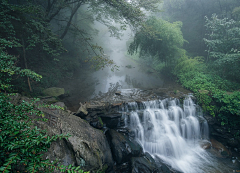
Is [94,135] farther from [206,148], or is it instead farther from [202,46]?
[202,46]

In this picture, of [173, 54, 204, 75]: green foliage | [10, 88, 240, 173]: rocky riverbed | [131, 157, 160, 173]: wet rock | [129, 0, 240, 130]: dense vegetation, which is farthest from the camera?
[173, 54, 204, 75]: green foliage

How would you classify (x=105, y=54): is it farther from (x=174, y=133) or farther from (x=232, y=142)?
(x=232, y=142)

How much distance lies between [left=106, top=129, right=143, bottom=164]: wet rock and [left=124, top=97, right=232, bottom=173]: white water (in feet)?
4.29

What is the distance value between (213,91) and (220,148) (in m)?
4.44

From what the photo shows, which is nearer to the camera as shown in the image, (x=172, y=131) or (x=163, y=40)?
(x=172, y=131)

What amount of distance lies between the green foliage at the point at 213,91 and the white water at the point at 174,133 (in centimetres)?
114

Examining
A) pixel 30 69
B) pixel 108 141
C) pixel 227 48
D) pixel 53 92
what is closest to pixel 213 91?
pixel 227 48

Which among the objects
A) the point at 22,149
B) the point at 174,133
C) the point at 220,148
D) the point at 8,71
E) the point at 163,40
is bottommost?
the point at 220,148

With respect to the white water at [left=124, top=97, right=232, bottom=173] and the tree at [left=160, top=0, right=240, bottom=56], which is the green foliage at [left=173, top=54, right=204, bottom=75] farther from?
the white water at [left=124, top=97, right=232, bottom=173]

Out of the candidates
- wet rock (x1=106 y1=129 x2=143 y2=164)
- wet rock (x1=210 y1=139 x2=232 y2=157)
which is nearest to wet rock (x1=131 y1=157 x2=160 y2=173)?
wet rock (x1=106 y1=129 x2=143 y2=164)

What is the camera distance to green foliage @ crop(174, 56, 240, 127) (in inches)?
345

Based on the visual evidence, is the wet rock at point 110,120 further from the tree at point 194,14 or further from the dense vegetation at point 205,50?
the tree at point 194,14

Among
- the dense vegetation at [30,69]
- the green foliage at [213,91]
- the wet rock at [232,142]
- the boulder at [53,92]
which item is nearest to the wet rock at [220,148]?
the wet rock at [232,142]

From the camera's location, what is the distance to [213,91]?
10156 millimetres
